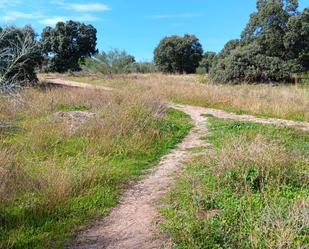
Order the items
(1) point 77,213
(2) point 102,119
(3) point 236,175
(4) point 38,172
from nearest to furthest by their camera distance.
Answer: (1) point 77,213 → (3) point 236,175 → (4) point 38,172 → (2) point 102,119

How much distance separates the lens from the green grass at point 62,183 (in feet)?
15.2

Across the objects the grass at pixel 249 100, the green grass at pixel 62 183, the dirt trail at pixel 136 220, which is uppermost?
the grass at pixel 249 100

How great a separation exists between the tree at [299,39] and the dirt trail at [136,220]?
21375 mm

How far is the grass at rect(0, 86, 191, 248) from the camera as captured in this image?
15.9 feet

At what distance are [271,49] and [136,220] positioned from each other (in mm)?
A: 24553

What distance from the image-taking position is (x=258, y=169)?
571 cm

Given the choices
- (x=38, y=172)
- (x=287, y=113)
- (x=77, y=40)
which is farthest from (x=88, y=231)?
(x=77, y=40)

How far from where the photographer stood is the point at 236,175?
19.0 ft

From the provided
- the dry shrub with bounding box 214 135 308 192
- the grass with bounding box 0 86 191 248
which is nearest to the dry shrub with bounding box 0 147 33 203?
the grass with bounding box 0 86 191 248

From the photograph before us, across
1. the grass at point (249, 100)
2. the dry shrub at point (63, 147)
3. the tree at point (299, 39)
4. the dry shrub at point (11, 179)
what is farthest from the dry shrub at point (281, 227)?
the tree at point (299, 39)

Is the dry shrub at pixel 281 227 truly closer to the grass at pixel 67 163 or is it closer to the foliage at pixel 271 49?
the grass at pixel 67 163

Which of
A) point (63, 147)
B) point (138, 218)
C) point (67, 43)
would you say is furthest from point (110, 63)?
point (138, 218)

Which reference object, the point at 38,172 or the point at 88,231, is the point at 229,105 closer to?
the point at 38,172

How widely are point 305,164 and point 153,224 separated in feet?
9.64
